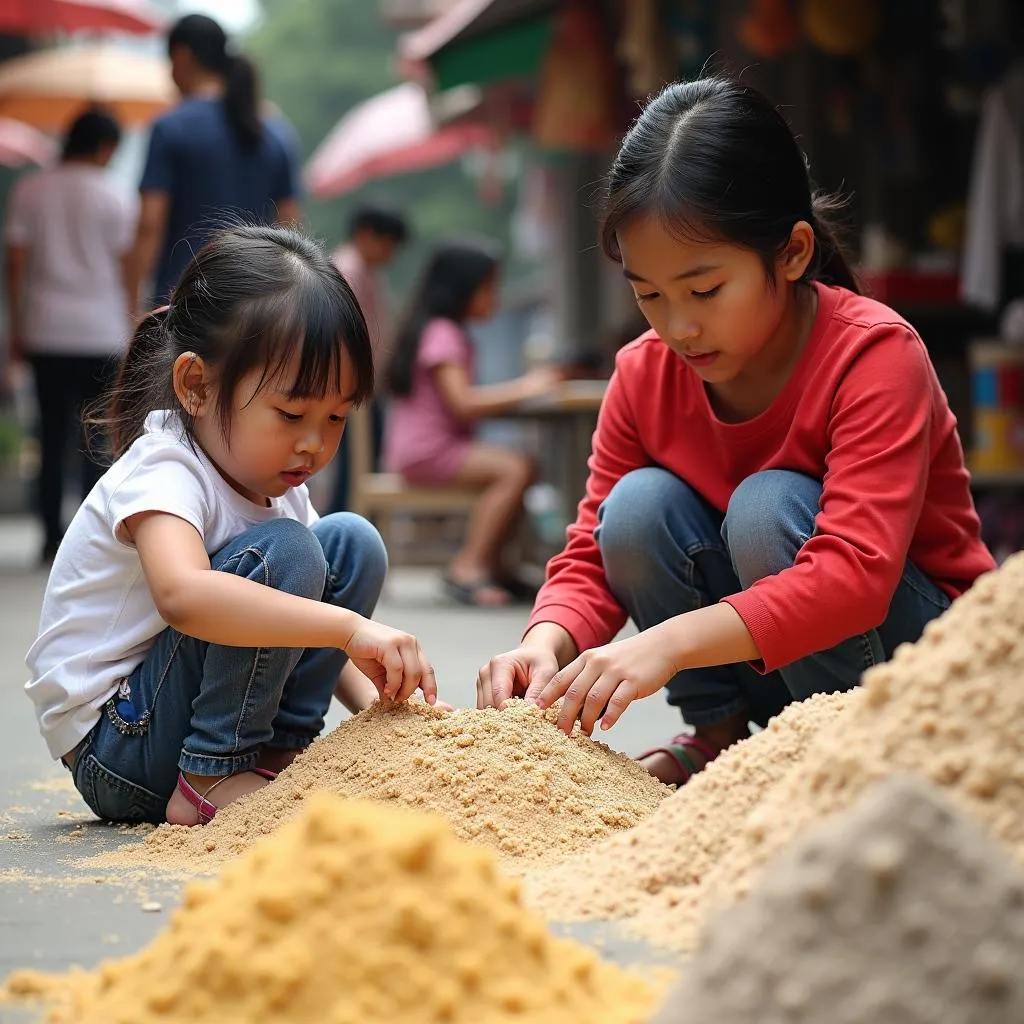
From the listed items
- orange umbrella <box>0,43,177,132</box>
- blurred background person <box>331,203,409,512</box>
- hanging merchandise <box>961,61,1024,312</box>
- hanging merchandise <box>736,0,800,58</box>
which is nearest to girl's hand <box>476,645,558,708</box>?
hanging merchandise <box>961,61,1024,312</box>

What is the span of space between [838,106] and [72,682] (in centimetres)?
558

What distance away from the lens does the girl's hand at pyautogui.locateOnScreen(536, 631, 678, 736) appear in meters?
2.22

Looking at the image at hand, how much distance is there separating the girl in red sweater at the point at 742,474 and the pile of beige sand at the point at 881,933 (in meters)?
0.95

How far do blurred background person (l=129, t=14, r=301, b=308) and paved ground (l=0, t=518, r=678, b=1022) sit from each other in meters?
1.60

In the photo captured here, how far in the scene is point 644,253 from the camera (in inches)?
97.0

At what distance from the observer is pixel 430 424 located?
6969 mm

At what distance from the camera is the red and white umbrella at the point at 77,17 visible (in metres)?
9.00

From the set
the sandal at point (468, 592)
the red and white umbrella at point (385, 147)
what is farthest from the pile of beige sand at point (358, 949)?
the red and white umbrella at point (385, 147)

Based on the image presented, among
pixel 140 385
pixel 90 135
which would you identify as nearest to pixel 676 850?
pixel 140 385

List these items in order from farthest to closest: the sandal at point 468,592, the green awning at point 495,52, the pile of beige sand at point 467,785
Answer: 1. the green awning at point 495,52
2. the sandal at point 468,592
3. the pile of beige sand at point 467,785

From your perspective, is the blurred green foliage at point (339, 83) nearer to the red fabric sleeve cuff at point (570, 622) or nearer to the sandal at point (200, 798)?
the red fabric sleeve cuff at point (570, 622)

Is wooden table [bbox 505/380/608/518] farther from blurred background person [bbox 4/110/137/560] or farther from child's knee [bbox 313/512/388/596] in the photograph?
child's knee [bbox 313/512/388/596]

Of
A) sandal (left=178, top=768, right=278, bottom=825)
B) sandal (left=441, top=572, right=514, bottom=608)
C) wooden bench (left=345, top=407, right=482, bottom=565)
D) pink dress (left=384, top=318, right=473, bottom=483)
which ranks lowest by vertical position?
sandal (left=441, top=572, right=514, bottom=608)

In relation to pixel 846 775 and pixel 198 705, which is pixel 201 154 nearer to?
pixel 198 705
